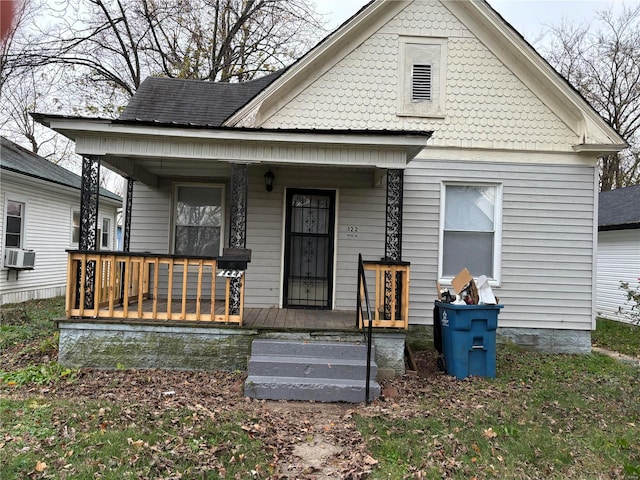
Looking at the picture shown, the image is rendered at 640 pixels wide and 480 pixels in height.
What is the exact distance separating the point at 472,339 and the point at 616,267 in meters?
9.37

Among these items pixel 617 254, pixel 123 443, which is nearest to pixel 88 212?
pixel 123 443

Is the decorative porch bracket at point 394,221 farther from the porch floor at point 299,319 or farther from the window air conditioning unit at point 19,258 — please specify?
the window air conditioning unit at point 19,258

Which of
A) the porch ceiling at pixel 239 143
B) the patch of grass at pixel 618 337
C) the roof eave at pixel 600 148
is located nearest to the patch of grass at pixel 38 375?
the porch ceiling at pixel 239 143

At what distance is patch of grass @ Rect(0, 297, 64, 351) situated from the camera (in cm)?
689

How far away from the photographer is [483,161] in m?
7.46

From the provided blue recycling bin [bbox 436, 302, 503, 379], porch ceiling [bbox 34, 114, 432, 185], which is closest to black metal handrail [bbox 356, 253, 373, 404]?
blue recycling bin [bbox 436, 302, 503, 379]

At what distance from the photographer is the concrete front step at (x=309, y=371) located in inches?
194

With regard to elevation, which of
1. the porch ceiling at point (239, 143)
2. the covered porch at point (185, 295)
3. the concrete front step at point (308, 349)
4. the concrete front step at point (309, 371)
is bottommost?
the concrete front step at point (309, 371)

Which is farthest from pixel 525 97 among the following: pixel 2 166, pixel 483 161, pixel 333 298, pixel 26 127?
pixel 26 127

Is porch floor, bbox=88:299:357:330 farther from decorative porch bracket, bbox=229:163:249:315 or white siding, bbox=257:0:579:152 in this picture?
white siding, bbox=257:0:579:152

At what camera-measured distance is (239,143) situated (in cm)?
581

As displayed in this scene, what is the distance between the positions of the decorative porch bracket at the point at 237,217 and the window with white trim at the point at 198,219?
2.16m

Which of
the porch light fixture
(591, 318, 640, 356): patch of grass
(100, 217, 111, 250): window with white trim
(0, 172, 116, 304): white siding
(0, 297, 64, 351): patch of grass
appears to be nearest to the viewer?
(0, 297, 64, 351): patch of grass

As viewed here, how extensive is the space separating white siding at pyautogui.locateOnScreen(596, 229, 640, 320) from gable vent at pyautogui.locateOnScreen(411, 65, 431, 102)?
8.09 meters
